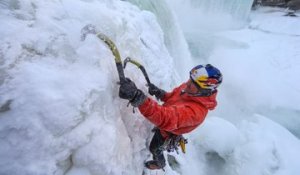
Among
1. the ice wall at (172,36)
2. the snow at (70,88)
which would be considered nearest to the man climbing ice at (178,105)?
the snow at (70,88)

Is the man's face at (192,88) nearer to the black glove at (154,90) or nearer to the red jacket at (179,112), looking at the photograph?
the red jacket at (179,112)

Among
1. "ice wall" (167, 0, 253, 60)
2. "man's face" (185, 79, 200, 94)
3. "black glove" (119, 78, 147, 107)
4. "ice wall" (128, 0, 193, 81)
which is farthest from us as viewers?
"ice wall" (167, 0, 253, 60)

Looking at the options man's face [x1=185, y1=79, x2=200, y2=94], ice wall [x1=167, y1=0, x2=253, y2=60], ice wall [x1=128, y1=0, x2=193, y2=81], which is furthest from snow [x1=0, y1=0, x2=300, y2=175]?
ice wall [x1=167, y1=0, x2=253, y2=60]

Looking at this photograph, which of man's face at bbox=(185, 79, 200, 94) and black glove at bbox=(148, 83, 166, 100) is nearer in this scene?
man's face at bbox=(185, 79, 200, 94)

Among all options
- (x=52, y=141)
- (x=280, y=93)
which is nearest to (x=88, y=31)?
(x=52, y=141)

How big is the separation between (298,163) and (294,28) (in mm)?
7737

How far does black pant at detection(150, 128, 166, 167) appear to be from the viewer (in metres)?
2.28

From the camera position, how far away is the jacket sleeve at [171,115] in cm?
184

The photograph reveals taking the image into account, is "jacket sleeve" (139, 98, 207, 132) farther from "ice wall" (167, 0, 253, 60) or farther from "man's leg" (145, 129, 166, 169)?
"ice wall" (167, 0, 253, 60)

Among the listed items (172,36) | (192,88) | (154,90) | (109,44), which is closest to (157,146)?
(154,90)

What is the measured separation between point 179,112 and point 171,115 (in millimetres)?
76

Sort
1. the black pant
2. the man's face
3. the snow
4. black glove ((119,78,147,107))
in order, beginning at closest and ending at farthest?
1. the snow
2. black glove ((119,78,147,107))
3. the man's face
4. the black pant

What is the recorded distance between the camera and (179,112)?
1935 mm

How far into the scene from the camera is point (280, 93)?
23.1ft
